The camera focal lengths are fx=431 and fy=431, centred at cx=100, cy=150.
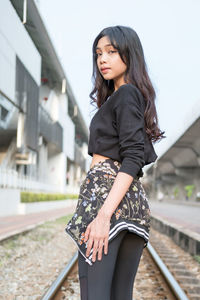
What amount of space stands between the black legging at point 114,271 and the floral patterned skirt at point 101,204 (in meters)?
0.04

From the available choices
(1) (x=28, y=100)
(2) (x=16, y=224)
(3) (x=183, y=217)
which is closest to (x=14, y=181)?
(1) (x=28, y=100)

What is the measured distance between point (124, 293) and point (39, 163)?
3034 centimetres

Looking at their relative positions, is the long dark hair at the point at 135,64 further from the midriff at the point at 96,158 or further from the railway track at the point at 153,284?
the railway track at the point at 153,284

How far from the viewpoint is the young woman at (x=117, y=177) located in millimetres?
1697

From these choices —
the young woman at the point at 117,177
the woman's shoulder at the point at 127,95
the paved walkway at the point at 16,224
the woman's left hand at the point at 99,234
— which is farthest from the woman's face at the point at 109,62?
the paved walkway at the point at 16,224

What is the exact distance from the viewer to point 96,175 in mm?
1827

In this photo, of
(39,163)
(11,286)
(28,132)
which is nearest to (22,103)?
(28,132)

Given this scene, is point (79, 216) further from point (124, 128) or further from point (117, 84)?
point (117, 84)

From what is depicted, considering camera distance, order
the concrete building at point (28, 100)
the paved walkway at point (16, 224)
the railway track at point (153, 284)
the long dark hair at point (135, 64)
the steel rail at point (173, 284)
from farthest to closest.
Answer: the concrete building at point (28, 100) < the paved walkway at point (16, 224) < the railway track at point (153, 284) < the steel rail at point (173, 284) < the long dark hair at point (135, 64)

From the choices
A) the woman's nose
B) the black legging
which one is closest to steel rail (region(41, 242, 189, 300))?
the black legging

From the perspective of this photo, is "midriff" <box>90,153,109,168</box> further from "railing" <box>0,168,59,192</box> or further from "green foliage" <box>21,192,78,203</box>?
"green foliage" <box>21,192,78,203</box>

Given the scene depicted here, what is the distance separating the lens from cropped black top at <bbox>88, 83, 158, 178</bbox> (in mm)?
1745

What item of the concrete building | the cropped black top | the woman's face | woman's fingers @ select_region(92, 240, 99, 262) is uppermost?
the concrete building

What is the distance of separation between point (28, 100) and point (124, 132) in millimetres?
20671
